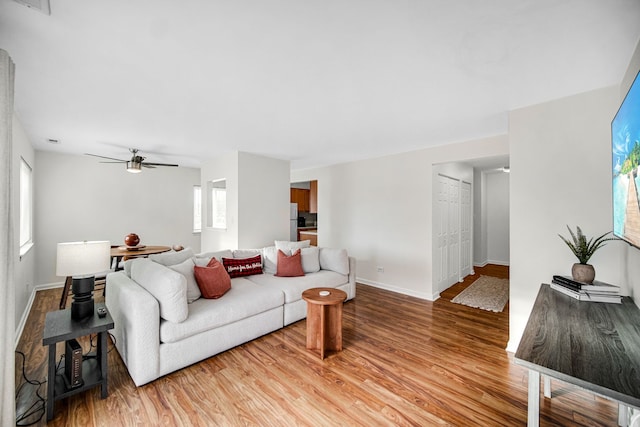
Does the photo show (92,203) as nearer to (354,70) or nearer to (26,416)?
(26,416)

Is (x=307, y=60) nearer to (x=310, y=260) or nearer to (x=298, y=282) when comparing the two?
(x=298, y=282)

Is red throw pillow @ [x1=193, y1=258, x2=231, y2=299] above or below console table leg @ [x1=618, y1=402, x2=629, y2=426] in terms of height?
above

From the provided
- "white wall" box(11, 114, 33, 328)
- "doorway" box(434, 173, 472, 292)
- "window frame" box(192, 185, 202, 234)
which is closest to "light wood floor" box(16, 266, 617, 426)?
"white wall" box(11, 114, 33, 328)

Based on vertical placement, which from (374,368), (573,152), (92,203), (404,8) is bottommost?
(374,368)

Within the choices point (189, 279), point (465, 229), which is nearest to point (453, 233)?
point (465, 229)

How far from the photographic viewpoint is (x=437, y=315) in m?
3.53

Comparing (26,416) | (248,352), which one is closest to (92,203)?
(26,416)

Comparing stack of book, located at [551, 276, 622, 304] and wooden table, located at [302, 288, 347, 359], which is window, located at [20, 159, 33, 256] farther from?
stack of book, located at [551, 276, 622, 304]

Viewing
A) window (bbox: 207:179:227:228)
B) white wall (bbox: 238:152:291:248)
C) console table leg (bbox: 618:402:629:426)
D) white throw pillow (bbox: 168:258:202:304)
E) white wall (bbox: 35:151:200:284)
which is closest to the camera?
console table leg (bbox: 618:402:629:426)

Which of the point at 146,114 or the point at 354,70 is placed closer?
the point at 354,70

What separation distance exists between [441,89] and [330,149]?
2217mm

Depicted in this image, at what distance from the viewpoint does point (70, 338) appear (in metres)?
1.83

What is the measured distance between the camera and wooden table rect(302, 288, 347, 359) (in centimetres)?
253

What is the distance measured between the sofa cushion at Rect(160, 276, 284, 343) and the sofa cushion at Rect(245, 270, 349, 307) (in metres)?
0.12
